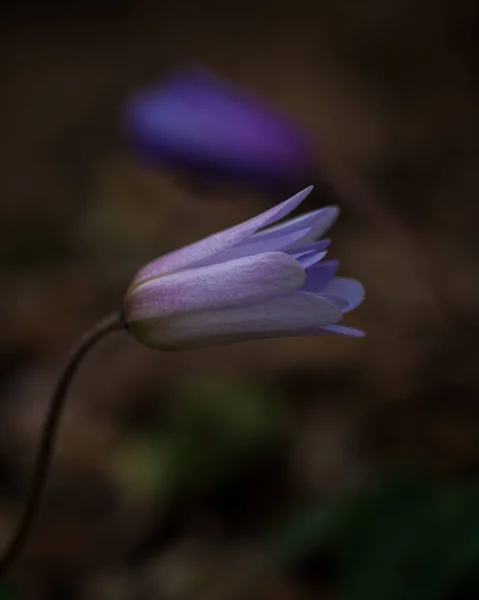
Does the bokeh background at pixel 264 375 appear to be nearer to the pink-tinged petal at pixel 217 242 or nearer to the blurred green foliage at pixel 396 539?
the blurred green foliage at pixel 396 539

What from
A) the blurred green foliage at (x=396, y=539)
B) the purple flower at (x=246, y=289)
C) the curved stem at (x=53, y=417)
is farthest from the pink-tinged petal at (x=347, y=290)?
the blurred green foliage at (x=396, y=539)

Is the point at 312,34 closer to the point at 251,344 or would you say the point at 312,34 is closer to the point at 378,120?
the point at 378,120

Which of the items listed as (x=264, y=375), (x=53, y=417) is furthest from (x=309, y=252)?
(x=264, y=375)

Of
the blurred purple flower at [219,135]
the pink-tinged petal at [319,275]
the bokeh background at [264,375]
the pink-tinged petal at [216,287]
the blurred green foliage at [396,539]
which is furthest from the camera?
the blurred purple flower at [219,135]

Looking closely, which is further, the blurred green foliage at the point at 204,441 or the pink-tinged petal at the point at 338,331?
the blurred green foliage at the point at 204,441

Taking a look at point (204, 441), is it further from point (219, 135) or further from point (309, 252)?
point (309, 252)

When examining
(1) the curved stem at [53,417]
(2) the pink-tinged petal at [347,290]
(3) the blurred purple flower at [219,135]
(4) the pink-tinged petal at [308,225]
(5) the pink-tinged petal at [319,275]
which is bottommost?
(1) the curved stem at [53,417]

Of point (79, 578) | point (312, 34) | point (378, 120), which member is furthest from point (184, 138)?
point (312, 34)
